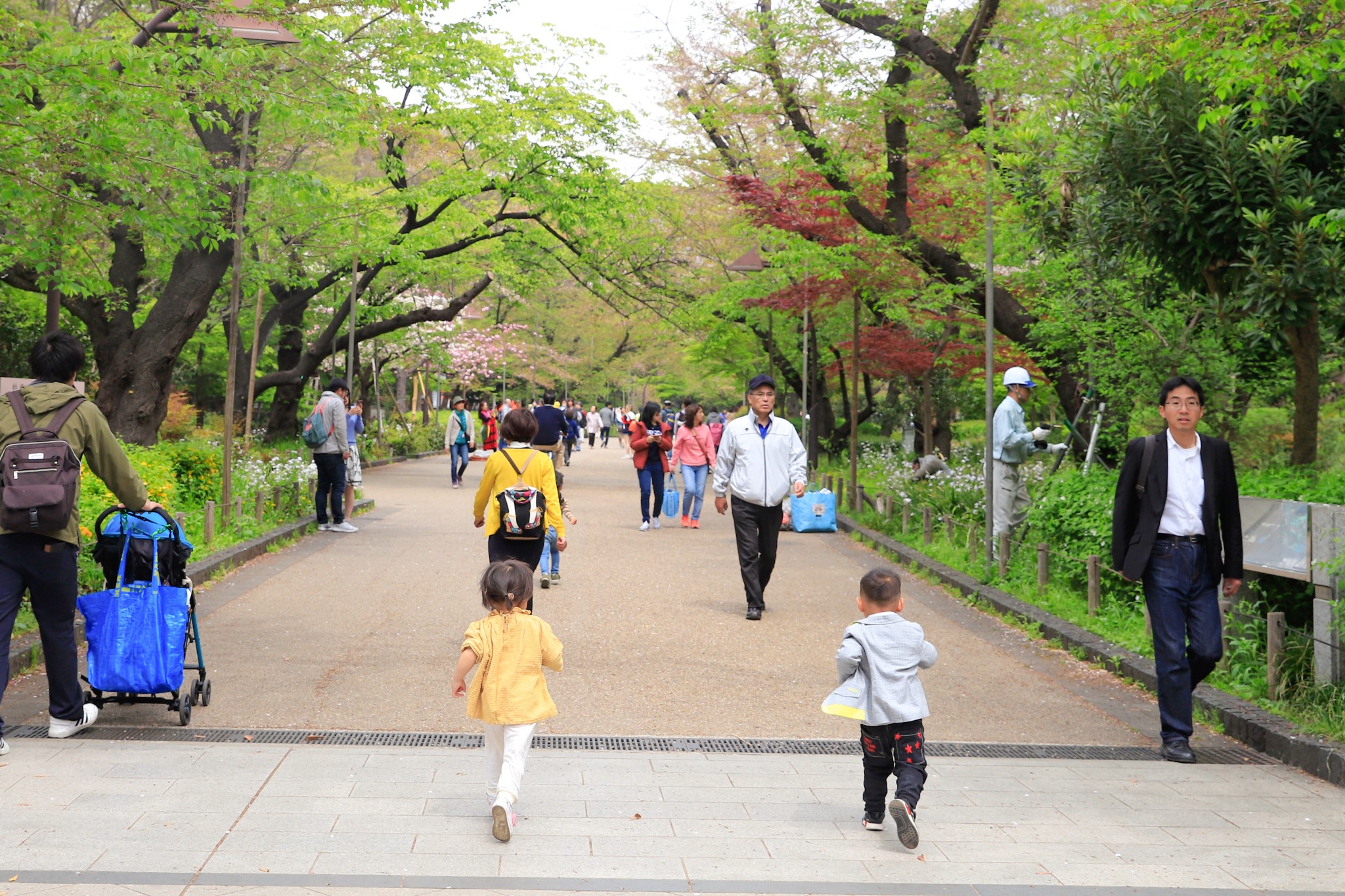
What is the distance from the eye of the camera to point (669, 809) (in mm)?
4961

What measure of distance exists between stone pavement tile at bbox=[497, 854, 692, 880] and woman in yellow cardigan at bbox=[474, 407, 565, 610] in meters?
3.40

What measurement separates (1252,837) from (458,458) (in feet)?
67.9

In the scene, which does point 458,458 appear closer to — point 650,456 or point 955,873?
point 650,456

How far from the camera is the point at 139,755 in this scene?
5.51m

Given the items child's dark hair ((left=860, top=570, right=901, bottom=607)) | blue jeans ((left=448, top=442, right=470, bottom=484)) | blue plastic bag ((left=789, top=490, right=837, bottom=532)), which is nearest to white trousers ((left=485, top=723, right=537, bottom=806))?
child's dark hair ((left=860, top=570, right=901, bottom=607))

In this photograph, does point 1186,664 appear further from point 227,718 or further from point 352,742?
point 227,718

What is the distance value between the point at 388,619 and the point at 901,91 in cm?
1040

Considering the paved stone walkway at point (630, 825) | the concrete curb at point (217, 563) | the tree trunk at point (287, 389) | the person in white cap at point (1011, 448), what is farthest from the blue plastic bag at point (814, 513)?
the tree trunk at point (287, 389)

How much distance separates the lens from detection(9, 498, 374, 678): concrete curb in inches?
282

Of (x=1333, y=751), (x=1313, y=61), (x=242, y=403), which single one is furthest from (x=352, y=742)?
(x=242, y=403)

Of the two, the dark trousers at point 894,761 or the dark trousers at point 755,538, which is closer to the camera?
the dark trousers at point 894,761

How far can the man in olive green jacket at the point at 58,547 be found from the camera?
561cm

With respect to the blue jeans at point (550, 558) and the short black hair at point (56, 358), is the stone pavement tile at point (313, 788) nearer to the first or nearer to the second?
the short black hair at point (56, 358)

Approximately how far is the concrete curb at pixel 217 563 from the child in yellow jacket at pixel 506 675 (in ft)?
11.9
